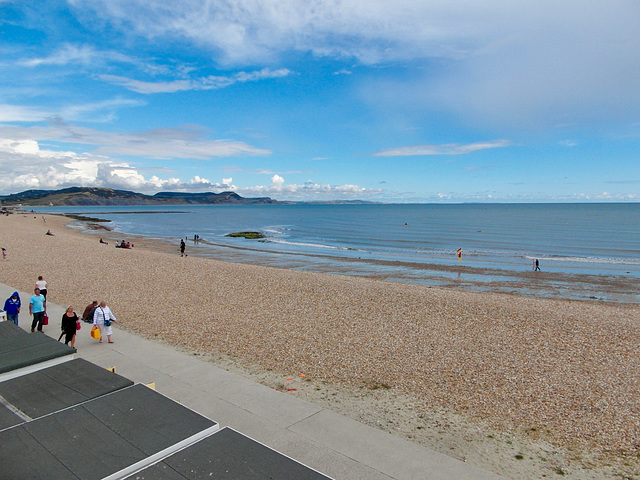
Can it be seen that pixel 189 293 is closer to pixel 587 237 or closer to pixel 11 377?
pixel 11 377

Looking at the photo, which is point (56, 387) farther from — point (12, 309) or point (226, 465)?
point (12, 309)

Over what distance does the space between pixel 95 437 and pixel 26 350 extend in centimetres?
368

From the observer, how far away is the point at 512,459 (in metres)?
6.29

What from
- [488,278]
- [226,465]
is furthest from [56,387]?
[488,278]

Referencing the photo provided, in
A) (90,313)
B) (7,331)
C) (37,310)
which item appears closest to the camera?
(7,331)

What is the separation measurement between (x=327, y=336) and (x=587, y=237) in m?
54.9

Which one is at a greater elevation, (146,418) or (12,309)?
(146,418)

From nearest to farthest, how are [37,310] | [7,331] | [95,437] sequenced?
[95,437], [7,331], [37,310]

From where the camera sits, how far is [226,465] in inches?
156

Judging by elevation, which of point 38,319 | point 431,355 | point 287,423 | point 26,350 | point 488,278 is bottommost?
point 488,278

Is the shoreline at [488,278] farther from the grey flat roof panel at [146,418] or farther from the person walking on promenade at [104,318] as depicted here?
the grey flat roof panel at [146,418]

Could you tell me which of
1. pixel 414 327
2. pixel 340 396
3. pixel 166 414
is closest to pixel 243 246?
pixel 414 327

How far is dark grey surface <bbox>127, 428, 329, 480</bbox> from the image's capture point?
12.5 feet

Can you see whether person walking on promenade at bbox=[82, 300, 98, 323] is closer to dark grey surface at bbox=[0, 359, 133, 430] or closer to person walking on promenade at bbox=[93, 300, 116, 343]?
person walking on promenade at bbox=[93, 300, 116, 343]
